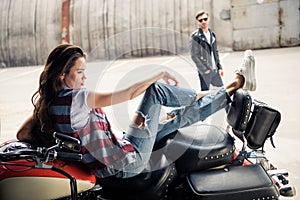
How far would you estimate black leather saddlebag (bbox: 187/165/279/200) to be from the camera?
229 cm

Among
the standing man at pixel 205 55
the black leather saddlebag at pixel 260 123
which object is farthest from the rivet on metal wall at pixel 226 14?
the black leather saddlebag at pixel 260 123

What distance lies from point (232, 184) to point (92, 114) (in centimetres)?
94

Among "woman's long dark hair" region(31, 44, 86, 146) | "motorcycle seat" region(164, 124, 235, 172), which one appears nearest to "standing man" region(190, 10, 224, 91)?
"motorcycle seat" region(164, 124, 235, 172)

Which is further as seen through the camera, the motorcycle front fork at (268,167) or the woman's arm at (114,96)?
the motorcycle front fork at (268,167)

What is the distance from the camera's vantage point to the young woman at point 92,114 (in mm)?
2145

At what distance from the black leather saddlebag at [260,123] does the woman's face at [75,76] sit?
1147 millimetres

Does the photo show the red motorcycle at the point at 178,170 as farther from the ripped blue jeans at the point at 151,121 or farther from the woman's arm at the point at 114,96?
the woman's arm at the point at 114,96

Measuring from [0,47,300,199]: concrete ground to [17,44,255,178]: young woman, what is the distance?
9 cm

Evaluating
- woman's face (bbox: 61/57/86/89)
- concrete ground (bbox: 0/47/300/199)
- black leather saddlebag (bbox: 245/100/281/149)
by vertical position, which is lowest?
concrete ground (bbox: 0/47/300/199)

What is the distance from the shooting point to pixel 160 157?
244 centimetres

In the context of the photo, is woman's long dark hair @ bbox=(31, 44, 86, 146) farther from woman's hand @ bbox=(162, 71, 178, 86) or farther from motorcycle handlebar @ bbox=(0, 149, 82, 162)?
woman's hand @ bbox=(162, 71, 178, 86)

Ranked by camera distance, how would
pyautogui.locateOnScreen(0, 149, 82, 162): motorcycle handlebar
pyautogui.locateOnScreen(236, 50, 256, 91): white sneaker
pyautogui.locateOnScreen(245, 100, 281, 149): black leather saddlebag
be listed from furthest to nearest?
pyautogui.locateOnScreen(236, 50, 256, 91): white sneaker
pyautogui.locateOnScreen(245, 100, 281, 149): black leather saddlebag
pyautogui.locateOnScreen(0, 149, 82, 162): motorcycle handlebar

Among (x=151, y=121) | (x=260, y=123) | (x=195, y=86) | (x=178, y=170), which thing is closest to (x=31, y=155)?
(x=151, y=121)

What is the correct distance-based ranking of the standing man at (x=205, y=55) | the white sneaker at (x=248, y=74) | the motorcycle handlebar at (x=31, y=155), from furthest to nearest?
the standing man at (x=205, y=55), the white sneaker at (x=248, y=74), the motorcycle handlebar at (x=31, y=155)
